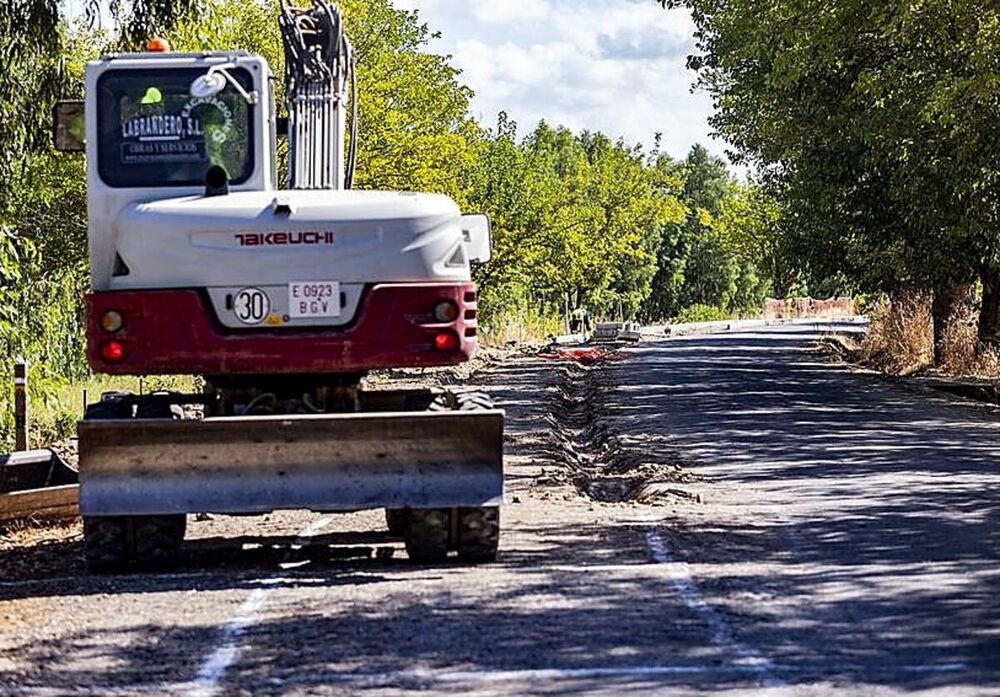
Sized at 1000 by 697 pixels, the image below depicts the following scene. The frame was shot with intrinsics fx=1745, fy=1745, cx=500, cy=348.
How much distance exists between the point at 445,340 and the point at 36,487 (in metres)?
5.21

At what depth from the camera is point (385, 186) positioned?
105 feet

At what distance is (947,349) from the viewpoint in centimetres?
3584

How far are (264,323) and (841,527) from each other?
4.37 metres

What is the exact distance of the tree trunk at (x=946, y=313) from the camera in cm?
3603

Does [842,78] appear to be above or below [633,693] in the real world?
above

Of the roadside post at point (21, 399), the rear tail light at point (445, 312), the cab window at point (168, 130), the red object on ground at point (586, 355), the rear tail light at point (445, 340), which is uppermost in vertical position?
the cab window at point (168, 130)

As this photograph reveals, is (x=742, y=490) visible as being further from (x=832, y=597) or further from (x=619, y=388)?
(x=619, y=388)

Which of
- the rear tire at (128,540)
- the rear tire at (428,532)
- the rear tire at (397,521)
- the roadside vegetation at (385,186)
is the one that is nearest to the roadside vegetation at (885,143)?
the roadside vegetation at (385,186)

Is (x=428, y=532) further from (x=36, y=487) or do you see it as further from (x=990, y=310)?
(x=990, y=310)

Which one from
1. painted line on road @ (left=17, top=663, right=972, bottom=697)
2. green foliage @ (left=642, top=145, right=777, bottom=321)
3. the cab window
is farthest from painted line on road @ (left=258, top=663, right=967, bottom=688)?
green foliage @ (left=642, top=145, right=777, bottom=321)

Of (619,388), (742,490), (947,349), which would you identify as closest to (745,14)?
(619,388)

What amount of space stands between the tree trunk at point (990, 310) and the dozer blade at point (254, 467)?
24.8m

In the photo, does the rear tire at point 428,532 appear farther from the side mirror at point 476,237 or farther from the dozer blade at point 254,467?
the side mirror at point 476,237

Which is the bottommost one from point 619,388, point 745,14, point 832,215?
point 619,388
